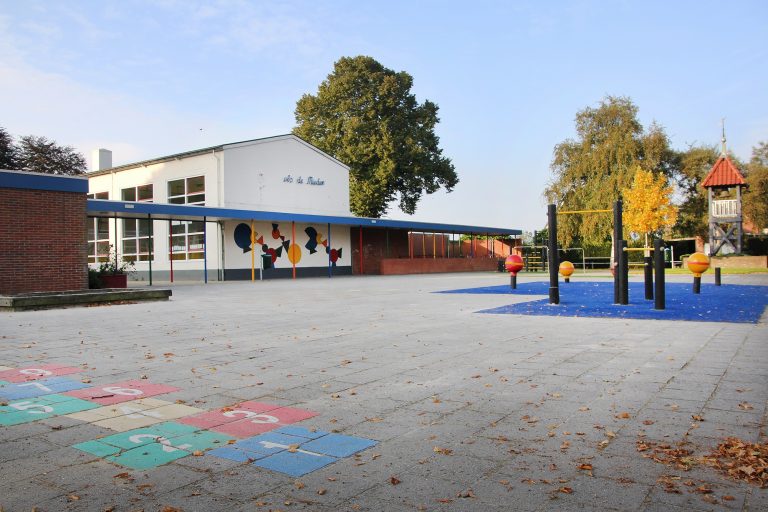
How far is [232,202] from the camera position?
30344mm

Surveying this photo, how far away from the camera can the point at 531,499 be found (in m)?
2.96

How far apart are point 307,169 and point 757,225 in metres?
37.1

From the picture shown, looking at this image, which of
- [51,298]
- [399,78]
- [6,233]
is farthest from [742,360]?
[399,78]

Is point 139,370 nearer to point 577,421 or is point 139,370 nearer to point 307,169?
point 577,421

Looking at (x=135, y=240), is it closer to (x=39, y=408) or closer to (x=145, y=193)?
(x=145, y=193)

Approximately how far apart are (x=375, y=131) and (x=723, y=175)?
975 inches

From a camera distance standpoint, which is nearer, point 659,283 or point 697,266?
point 659,283

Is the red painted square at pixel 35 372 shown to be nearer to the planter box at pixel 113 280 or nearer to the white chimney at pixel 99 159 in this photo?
the planter box at pixel 113 280

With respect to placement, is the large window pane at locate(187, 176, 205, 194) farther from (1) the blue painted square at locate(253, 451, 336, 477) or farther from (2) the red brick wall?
(1) the blue painted square at locate(253, 451, 336, 477)

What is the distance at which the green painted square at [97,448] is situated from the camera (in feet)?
12.1

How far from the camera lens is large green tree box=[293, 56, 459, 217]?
4312 cm

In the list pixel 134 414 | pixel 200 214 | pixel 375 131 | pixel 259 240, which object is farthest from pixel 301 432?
pixel 375 131

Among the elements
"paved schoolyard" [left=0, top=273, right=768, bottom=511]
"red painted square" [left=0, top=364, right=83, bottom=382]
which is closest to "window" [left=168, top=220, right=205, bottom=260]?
"paved schoolyard" [left=0, top=273, right=768, bottom=511]

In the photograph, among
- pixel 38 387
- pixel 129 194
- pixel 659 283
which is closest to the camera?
pixel 38 387
